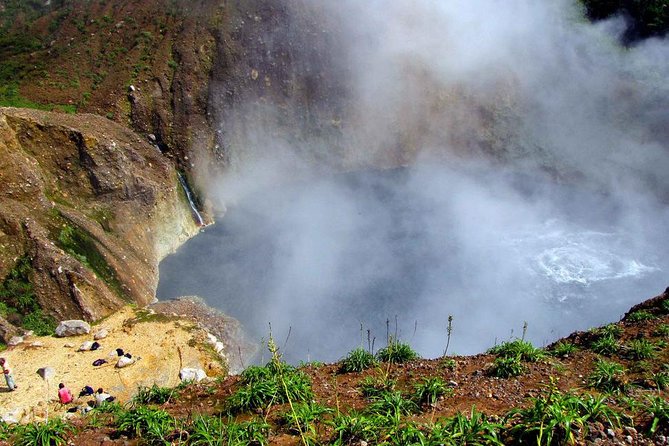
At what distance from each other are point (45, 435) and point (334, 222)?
82.1ft

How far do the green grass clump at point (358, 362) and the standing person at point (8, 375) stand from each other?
Answer: 492 inches

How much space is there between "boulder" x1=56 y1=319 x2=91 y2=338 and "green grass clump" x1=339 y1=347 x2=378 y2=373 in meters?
13.9

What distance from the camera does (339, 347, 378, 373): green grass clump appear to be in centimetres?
1162

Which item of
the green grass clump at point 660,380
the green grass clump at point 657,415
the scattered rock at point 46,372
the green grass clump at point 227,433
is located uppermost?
the green grass clump at point 660,380

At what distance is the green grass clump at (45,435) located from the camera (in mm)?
8383

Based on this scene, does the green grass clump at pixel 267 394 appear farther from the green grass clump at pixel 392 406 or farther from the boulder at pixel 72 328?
the boulder at pixel 72 328

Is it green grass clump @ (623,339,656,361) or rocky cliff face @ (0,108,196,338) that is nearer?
green grass clump @ (623,339,656,361)

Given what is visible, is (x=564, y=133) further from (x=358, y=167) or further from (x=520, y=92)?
(x=358, y=167)

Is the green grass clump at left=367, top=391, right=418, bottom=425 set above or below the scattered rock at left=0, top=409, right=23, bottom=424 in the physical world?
above

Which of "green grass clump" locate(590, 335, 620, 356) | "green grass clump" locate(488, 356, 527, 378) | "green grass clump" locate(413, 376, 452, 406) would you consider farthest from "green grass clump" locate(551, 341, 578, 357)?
"green grass clump" locate(413, 376, 452, 406)

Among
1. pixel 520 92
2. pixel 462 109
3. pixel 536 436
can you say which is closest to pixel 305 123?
pixel 462 109

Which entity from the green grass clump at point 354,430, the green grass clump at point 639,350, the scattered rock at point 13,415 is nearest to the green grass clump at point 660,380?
the green grass clump at point 639,350

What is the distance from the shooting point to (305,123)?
3988 centimetres

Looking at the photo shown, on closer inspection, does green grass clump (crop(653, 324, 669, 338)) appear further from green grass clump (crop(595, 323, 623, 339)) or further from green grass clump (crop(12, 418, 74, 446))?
green grass clump (crop(12, 418, 74, 446))
